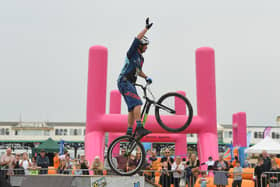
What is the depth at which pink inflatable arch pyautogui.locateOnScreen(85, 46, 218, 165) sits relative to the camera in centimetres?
1379

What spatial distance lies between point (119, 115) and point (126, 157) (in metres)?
7.83

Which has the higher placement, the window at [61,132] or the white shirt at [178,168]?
the window at [61,132]

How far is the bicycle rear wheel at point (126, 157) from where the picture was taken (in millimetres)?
5959

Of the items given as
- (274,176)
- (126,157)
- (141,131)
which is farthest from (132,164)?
(274,176)

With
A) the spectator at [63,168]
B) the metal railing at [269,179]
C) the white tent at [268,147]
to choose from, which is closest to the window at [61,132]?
the white tent at [268,147]

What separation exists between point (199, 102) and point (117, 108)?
702 centimetres

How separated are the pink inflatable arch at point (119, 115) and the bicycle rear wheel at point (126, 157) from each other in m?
7.39

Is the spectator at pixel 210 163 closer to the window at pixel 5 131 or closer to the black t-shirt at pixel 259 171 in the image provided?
the black t-shirt at pixel 259 171

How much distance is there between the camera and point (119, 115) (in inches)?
551

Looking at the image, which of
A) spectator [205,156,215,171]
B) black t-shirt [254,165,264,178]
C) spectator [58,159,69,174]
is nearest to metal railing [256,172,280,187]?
black t-shirt [254,165,264,178]

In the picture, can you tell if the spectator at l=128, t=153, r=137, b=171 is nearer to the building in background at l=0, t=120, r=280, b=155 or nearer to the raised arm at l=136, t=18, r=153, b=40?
the raised arm at l=136, t=18, r=153, b=40

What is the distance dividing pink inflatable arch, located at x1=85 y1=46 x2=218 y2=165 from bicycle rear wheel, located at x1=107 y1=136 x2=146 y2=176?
7.39 metres

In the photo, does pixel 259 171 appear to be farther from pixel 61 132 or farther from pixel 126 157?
pixel 61 132

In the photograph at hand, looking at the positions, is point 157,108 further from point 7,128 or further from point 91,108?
point 7,128
